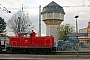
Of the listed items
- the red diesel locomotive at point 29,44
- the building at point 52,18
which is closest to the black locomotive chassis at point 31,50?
the red diesel locomotive at point 29,44

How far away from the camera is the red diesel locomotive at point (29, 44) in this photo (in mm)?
32781

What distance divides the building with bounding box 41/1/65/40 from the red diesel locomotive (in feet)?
157

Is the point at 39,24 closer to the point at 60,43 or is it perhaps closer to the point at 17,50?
the point at 60,43

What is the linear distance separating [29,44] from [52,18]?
168ft

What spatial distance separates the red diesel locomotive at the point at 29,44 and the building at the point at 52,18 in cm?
4786

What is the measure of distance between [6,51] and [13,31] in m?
32.9

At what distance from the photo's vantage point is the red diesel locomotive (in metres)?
32.8

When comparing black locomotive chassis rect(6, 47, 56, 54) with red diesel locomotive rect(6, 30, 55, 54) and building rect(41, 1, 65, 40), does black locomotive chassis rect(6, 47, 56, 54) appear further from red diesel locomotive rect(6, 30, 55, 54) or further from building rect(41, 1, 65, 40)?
building rect(41, 1, 65, 40)

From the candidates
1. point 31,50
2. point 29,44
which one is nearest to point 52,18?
point 29,44

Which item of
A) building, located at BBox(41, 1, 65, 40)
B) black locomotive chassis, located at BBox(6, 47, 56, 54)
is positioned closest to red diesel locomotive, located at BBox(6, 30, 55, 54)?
black locomotive chassis, located at BBox(6, 47, 56, 54)

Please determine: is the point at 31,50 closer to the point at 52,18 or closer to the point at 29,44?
the point at 29,44

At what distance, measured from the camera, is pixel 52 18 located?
8356cm

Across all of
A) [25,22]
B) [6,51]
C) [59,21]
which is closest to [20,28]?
[25,22]

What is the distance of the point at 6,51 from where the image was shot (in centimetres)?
3456
